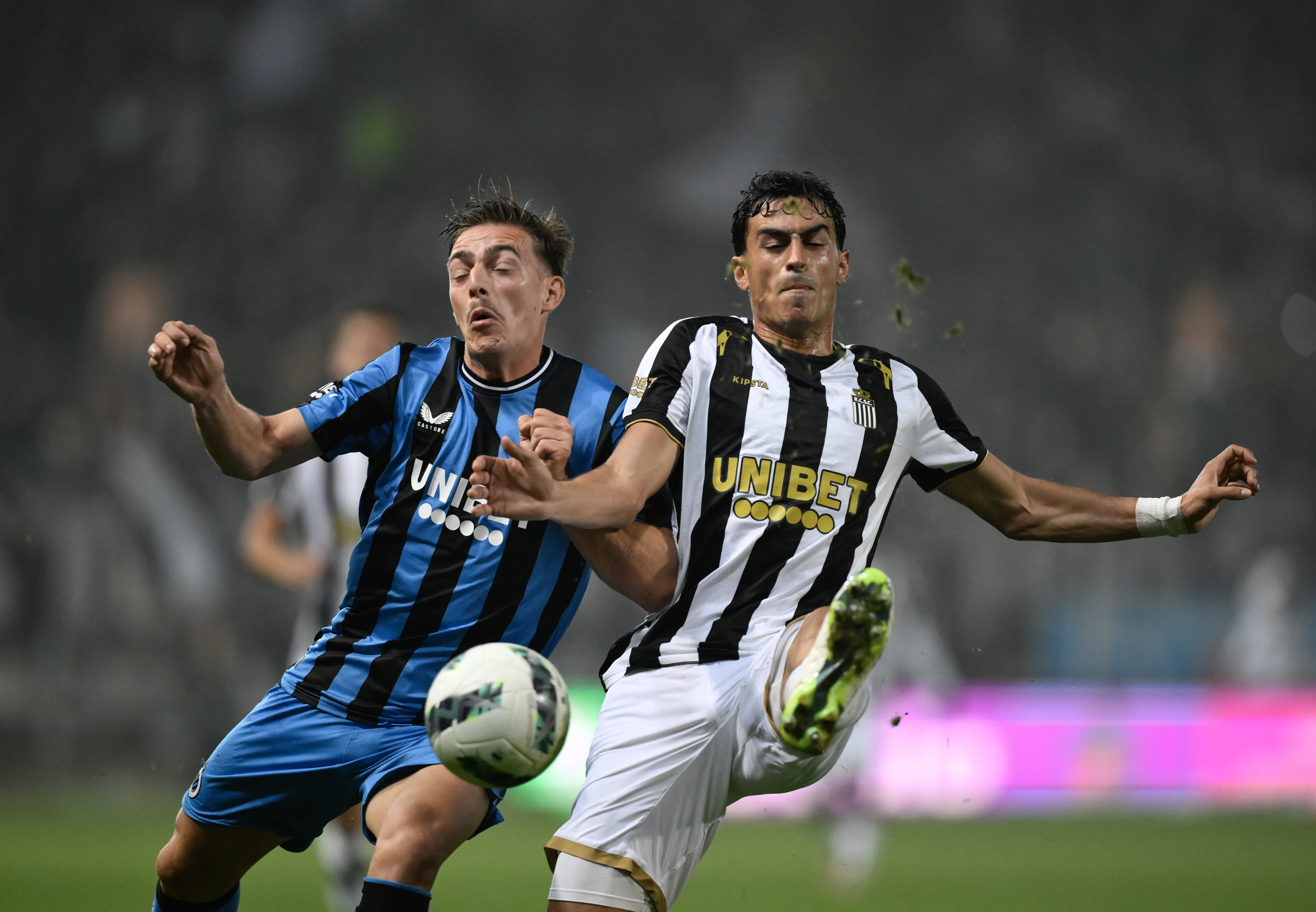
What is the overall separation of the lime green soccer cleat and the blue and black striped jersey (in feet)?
2.46

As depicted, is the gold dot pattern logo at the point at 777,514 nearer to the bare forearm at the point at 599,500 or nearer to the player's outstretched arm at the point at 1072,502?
the bare forearm at the point at 599,500

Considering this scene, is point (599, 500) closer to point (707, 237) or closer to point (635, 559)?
point (635, 559)

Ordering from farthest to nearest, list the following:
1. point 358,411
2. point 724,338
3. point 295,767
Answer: point 724,338, point 358,411, point 295,767

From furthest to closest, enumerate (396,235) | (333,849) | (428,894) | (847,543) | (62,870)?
(396,235), (62,870), (333,849), (847,543), (428,894)

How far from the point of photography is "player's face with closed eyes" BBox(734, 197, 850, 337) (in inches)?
131

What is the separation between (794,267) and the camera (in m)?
3.33

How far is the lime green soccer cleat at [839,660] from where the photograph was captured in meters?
2.62

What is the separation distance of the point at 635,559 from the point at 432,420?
27.0 inches

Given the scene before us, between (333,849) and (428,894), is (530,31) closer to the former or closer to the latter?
(333,849)

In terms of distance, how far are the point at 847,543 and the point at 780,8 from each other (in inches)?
432

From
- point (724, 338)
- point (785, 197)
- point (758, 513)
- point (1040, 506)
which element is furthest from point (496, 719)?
point (1040, 506)

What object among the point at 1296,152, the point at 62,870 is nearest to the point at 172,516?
the point at 62,870

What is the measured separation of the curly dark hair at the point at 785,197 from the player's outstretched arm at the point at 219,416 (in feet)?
4.45

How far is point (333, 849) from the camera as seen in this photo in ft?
16.4
